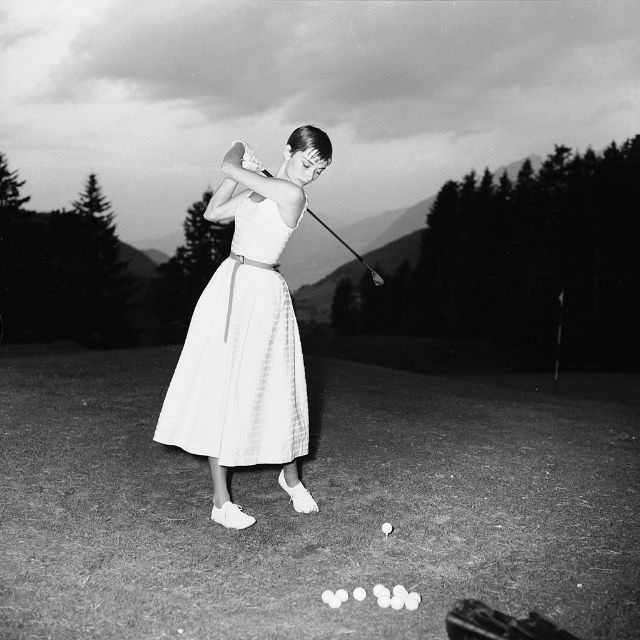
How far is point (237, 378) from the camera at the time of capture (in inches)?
182

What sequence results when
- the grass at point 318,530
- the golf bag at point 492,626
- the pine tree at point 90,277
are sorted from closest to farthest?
the golf bag at point 492,626
the grass at point 318,530
the pine tree at point 90,277

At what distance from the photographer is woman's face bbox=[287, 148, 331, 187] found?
4.43 meters

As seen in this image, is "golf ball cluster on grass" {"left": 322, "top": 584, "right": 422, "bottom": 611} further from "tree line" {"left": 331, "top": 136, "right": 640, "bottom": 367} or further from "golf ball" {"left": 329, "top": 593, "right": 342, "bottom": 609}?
"tree line" {"left": 331, "top": 136, "right": 640, "bottom": 367}

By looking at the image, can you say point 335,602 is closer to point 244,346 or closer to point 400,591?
point 400,591

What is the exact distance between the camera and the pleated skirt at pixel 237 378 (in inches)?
182

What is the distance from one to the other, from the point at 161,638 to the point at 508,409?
7680mm

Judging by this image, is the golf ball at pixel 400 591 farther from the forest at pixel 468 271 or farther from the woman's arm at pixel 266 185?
the forest at pixel 468 271

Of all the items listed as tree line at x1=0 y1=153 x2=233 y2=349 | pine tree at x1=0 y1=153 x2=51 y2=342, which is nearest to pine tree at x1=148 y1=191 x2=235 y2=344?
tree line at x1=0 y1=153 x2=233 y2=349

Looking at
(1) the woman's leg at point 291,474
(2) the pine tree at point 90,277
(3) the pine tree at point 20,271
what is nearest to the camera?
(1) the woman's leg at point 291,474

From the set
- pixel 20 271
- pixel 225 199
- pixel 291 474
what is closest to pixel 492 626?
pixel 291 474

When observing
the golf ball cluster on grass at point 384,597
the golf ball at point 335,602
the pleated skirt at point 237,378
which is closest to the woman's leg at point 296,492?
the pleated skirt at point 237,378

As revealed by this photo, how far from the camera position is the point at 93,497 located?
5102 millimetres

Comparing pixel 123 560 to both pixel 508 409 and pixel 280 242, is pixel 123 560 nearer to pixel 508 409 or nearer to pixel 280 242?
pixel 280 242

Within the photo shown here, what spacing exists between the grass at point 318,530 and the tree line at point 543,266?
73.3 ft
